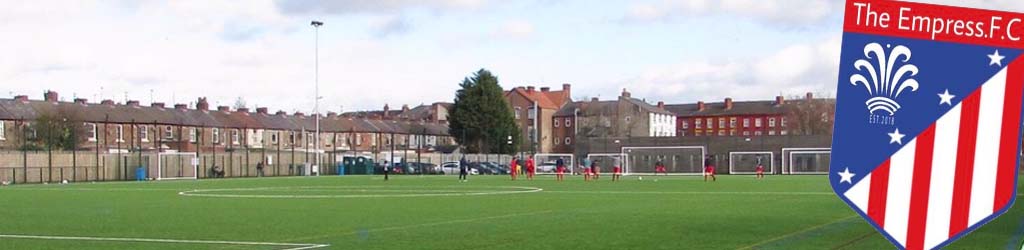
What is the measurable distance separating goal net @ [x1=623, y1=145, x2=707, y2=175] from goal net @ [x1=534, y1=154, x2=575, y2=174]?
420cm

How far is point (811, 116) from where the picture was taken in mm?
128375

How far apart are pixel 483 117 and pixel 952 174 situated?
112m

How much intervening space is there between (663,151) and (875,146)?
271ft

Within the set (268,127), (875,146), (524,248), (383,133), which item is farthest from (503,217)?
(383,133)

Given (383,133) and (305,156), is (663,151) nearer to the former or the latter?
(305,156)

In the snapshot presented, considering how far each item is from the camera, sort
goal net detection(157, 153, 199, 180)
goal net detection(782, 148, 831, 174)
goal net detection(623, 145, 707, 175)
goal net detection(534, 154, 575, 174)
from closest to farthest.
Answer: goal net detection(157, 153, 199, 180), goal net detection(782, 148, 831, 174), goal net detection(623, 145, 707, 175), goal net detection(534, 154, 575, 174)

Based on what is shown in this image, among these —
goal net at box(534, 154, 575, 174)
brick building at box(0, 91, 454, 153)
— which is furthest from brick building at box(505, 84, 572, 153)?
goal net at box(534, 154, 575, 174)

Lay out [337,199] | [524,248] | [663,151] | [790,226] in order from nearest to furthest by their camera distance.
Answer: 1. [524,248]
2. [790,226]
3. [337,199]
4. [663,151]

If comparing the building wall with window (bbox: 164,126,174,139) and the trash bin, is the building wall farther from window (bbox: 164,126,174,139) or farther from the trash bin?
the trash bin

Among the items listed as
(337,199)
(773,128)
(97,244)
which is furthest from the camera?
(773,128)

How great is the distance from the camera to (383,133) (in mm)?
122938

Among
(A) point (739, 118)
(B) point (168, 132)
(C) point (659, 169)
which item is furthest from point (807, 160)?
(A) point (739, 118)

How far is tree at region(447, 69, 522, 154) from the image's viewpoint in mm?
115938

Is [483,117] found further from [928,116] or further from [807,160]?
[928,116]
